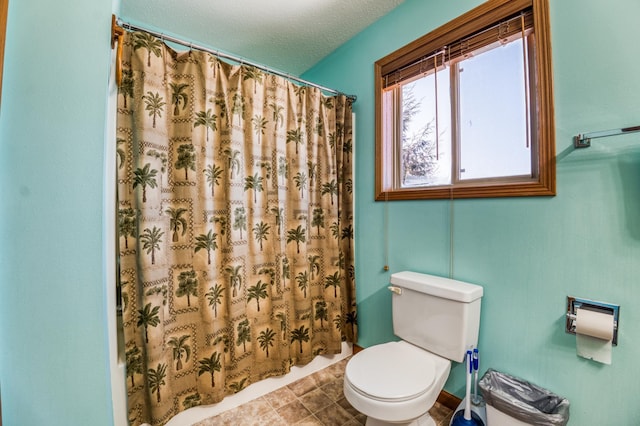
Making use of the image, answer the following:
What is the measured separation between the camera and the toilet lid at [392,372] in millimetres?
1111

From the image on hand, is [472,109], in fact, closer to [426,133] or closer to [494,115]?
[494,115]

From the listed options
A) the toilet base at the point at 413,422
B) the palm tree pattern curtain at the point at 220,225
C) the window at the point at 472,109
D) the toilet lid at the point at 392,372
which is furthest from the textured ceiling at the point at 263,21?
the toilet base at the point at 413,422

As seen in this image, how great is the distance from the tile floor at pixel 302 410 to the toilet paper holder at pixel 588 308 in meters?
0.82

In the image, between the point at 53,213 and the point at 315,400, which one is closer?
the point at 53,213

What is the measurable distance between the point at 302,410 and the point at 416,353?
75 cm

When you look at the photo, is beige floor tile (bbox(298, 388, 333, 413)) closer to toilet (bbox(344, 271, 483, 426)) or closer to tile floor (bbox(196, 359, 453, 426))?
tile floor (bbox(196, 359, 453, 426))

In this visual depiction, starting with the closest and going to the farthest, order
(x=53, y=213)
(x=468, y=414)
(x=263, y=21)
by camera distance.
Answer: (x=53, y=213)
(x=468, y=414)
(x=263, y=21)

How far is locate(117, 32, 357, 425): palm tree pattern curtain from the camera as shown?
1.28m

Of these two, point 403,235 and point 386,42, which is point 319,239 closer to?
point 403,235

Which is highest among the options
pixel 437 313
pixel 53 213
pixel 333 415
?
pixel 53 213

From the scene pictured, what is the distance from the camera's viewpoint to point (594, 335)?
3.43 feet

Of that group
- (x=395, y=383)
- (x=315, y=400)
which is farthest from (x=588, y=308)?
(x=315, y=400)

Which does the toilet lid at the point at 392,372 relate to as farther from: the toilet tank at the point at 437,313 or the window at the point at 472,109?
the window at the point at 472,109

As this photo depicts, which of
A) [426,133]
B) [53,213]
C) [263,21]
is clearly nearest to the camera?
[53,213]
